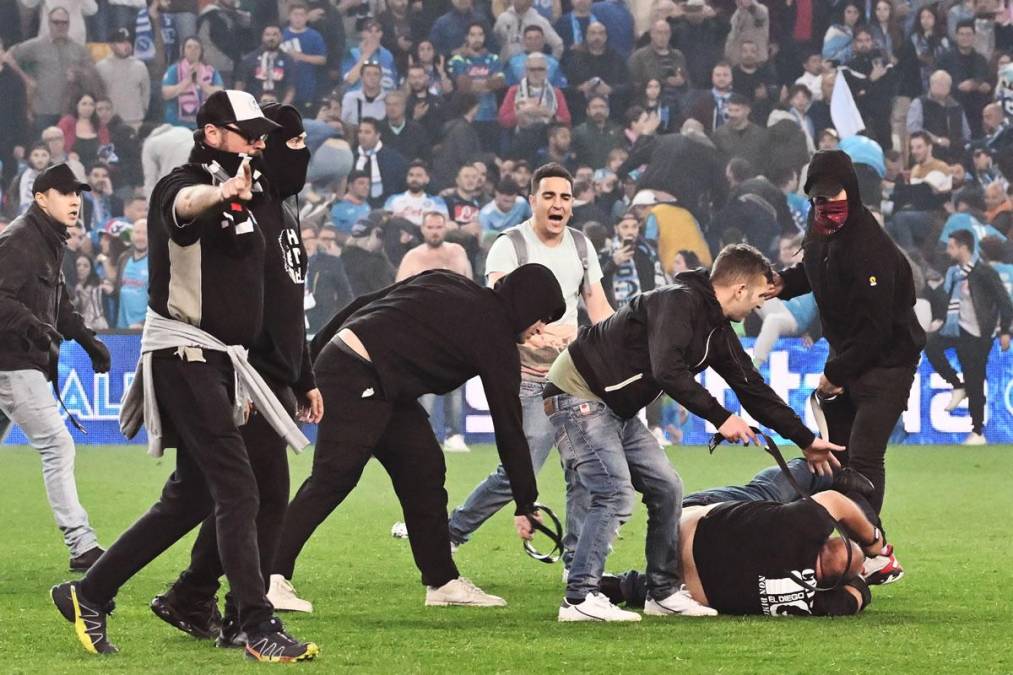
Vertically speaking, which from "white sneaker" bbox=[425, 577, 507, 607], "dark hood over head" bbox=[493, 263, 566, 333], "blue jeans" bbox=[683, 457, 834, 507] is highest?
"dark hood over head" bbox=[493, 263, 566, 333]

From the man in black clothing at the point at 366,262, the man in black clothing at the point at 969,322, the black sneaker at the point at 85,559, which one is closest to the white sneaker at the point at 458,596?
the black sneaker at the point at 85,559

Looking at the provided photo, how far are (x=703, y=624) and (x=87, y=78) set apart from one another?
1514cm

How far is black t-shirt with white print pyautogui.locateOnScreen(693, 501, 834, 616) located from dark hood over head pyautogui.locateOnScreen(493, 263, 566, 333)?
1185mm

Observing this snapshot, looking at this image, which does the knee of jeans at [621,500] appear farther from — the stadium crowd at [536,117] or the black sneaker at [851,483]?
the stadium crowd at [536,117]

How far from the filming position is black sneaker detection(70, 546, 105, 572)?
8.58 metres

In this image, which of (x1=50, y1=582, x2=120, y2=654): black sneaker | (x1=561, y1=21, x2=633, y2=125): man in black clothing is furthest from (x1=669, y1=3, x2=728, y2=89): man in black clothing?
(x1=50, y1=582, x2=120, y2=654): black sneaker

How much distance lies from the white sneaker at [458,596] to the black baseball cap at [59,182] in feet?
9.62

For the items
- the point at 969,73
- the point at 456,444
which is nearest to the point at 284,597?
the point at 456,444

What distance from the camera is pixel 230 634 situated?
20.2ft

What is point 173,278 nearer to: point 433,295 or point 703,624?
point 433,295

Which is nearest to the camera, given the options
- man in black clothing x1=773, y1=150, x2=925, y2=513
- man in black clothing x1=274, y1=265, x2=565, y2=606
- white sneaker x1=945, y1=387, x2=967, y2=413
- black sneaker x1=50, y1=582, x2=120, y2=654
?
black sneaker x1=50, y1=582, x2=120, y2=654

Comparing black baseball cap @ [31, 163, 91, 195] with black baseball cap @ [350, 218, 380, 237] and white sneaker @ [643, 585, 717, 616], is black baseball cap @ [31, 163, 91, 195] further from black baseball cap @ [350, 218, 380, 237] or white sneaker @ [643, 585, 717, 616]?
black baseball cap @ [350, 218, 380, 237]

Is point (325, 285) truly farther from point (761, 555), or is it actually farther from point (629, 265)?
point (761, 555)

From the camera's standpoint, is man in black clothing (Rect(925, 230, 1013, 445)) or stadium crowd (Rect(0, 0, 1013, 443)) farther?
stadium crowd (Rect(0, 0, 1013, 443))
